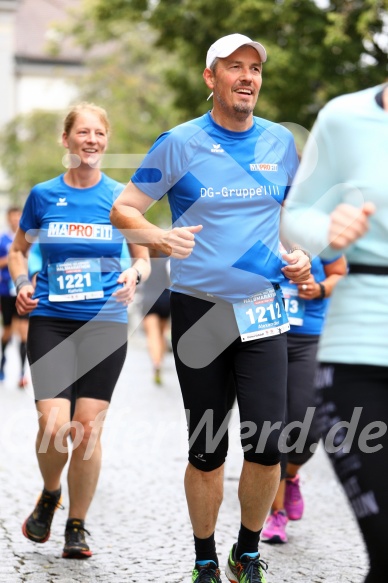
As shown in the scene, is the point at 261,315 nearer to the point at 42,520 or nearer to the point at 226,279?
the point at 226,279

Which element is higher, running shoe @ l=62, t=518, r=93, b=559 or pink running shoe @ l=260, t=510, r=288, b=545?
running shoe @ l=62, t=518, r=93, b=559

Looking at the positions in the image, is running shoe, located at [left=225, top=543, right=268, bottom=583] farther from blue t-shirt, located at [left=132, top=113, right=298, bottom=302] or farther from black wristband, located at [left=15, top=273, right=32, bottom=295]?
black wristband, located at [left=15, top=273, right=32, bottom=295]

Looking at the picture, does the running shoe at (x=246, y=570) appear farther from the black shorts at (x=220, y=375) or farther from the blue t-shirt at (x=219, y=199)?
the blue t-shirt at (x=219, y=199)

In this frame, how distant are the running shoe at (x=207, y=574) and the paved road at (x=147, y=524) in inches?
15.7

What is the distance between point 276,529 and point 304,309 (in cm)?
122

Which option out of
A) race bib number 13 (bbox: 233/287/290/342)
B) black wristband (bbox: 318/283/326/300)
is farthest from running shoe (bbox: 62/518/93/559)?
black wristband (bbox: 318/283/326/300)

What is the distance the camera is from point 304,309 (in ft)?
21.2

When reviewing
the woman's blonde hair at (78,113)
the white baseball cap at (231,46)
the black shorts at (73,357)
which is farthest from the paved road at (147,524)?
the white baseball cap at (231,46)

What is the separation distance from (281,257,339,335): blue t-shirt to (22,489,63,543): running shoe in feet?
5.26

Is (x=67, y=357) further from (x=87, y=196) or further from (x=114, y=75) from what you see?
(x=114, y=75)

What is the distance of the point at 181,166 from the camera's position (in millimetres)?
4680

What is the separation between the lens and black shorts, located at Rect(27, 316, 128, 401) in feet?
18.5

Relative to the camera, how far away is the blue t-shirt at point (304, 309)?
637 centimetres

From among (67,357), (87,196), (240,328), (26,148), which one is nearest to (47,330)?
(67,357)
